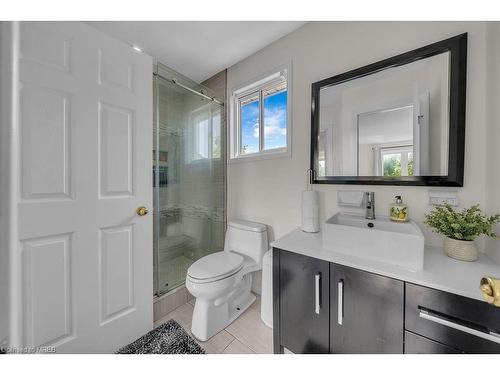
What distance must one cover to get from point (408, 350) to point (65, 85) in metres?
2.00

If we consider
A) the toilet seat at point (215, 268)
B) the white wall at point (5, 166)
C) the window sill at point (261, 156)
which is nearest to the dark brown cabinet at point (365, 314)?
the toilet seat at point (215, 268)

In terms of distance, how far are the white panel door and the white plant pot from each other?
1738mm

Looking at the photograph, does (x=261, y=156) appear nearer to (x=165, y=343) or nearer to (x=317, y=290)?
(x=317, y=290)

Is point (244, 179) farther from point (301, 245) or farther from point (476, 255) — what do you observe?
point (476, 255)

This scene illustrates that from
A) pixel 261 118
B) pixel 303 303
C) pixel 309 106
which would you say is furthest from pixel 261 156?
pixel 303 303

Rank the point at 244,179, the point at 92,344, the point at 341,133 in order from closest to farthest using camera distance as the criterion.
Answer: the point at 92,344 < the point at 341,133 < the point at 244,179

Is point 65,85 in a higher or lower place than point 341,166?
higher

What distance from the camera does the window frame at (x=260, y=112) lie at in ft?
5.19

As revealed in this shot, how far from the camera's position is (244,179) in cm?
193

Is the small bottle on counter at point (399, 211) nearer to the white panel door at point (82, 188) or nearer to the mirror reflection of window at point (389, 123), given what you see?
the mirror reflection of window at point (389, 123)

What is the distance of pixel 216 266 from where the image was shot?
4.67ft

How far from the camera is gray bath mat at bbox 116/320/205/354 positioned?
1165mm

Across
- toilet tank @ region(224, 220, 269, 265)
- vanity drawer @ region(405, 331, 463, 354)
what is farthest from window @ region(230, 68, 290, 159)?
vanity drawer @ region(405, 331, 463, 354)

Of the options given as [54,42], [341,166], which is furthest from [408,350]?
[54,42]
